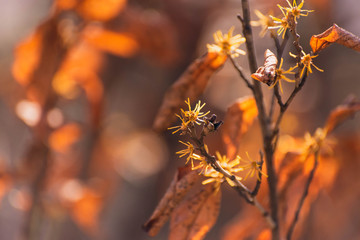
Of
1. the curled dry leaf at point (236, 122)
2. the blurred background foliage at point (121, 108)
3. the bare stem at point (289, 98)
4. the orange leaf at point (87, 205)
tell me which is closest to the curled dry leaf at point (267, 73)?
the bare stem at point (289, 98)

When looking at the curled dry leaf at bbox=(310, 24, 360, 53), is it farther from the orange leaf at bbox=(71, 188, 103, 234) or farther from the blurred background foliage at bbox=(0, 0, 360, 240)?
the orange leaf at bbox=(71, 188, 103, 234)

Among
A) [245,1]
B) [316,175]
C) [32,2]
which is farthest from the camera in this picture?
[32,2]

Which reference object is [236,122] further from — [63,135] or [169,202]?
[63,135]

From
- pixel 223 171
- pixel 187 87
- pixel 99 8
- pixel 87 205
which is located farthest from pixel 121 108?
pixel 223 171

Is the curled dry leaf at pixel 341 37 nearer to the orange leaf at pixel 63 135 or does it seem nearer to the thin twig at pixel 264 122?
the thin twig at pixel 264 122

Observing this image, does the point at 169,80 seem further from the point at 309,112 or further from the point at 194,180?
the point at 194,180

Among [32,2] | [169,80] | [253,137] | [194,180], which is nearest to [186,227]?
[194,180]

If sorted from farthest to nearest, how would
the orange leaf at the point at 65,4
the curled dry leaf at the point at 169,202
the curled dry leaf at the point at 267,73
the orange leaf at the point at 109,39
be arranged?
the orange leaf at the point at 109,39
the orange leaf at the point at 65,4
the curled dry leaf at the point at 169,202
the curled dry leaf at the point at 267,73
